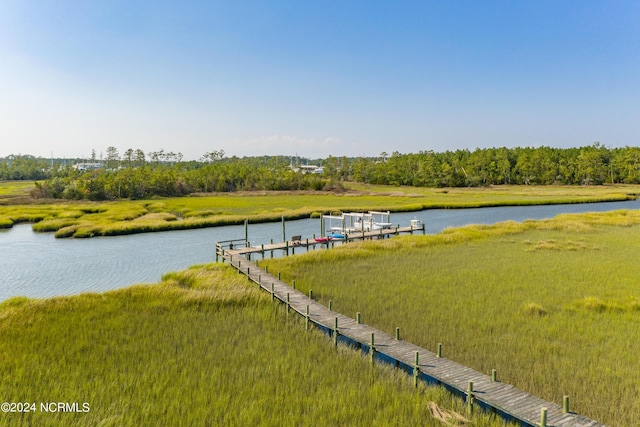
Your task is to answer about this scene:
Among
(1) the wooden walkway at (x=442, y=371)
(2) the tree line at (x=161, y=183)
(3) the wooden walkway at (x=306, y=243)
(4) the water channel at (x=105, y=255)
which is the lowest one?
(4) the water channel at (x=105, y=255)

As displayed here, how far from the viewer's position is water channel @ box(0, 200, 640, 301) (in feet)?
95.3

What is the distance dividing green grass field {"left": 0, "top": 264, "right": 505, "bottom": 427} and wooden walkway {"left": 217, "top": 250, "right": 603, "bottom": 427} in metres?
0.52

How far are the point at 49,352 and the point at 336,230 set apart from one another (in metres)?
36.6

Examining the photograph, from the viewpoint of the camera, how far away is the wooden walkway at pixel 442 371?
11.1 meters

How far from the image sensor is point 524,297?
22250 millimetres

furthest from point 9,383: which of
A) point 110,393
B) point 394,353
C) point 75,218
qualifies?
point 75,218

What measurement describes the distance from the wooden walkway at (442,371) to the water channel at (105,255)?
51.0 feet

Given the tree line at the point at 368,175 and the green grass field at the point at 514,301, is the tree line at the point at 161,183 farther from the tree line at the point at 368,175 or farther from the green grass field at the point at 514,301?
the green grass field at the point at 514,301

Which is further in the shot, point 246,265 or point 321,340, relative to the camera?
point 246,265

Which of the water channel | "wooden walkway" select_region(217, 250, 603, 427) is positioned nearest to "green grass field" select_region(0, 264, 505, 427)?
"wooden walkway" select_region(217, 250, 603, 427)

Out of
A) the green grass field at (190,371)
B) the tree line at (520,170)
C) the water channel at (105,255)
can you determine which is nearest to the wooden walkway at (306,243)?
the water channel at (105,255)

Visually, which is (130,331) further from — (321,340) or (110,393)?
(321,340)

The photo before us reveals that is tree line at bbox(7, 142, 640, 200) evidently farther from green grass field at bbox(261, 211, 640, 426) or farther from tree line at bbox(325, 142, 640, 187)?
green grass field at bbox(261, 211, 640, 426)

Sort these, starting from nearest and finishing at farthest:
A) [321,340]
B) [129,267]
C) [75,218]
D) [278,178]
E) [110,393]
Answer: [110,393] → [321,340] → [129,267] → [75,218] → [278,178]
